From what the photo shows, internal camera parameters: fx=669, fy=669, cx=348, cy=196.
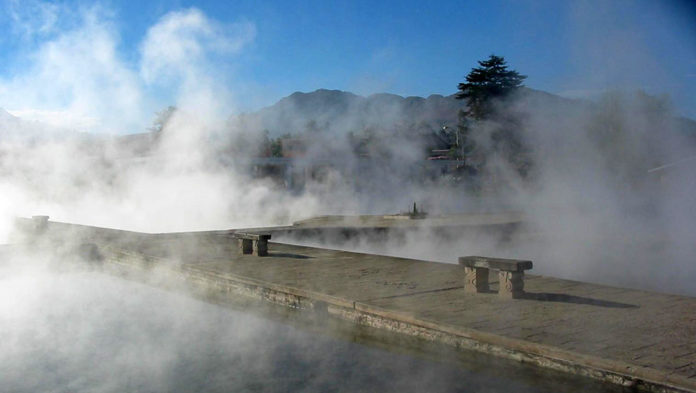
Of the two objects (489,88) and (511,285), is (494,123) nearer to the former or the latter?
(489,88)

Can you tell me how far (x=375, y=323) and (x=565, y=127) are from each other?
665cm

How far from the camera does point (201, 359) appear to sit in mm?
5152

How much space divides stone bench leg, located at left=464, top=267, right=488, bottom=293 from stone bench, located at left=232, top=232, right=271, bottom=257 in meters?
3.79

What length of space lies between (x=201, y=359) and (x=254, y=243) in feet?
14.9

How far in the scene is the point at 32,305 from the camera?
747 cm

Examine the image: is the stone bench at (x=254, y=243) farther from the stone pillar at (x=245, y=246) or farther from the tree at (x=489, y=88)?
A: the tree at (x=489, y=88)

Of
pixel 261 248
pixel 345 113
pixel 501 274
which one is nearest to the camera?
pixel 501 274

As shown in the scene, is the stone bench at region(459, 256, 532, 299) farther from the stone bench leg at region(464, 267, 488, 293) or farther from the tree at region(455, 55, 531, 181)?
the tree at region(455, 55, 531, 181)

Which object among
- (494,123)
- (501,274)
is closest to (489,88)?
(494,123)

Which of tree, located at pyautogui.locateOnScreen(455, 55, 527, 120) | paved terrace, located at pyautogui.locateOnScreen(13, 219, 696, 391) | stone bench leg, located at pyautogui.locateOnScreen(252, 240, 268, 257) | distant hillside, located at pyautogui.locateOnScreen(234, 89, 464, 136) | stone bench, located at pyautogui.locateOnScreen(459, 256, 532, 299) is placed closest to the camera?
paved terrace, located at pyautogui.locateOnScreen(13, 219, 696, 391)

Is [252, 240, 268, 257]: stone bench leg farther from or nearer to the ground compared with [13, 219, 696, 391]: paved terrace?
farther from the ground

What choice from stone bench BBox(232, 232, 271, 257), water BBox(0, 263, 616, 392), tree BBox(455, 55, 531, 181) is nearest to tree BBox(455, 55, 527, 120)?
tree BBox(455, 55, 531, 181)

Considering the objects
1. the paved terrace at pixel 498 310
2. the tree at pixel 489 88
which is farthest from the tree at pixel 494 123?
the paved terrace at pixel 498 310

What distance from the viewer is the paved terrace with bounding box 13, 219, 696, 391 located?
13.6 ft
